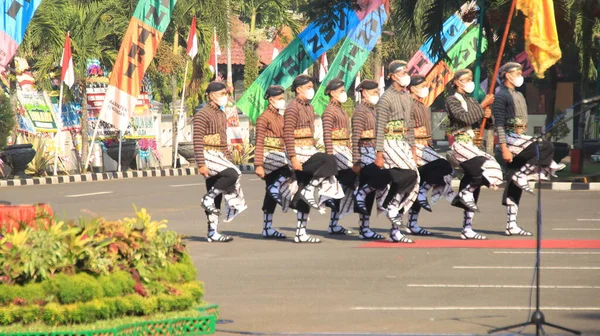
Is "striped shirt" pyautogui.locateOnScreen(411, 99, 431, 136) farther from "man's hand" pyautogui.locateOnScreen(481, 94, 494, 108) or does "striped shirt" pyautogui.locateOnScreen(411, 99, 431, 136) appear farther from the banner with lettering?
the banner with lettering

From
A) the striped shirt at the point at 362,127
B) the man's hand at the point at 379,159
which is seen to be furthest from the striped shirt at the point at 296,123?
the man's hand at the point at 379,159

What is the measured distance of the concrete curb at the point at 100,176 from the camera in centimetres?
2928

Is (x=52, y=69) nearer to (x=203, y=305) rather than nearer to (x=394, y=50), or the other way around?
(x=394, y=50)

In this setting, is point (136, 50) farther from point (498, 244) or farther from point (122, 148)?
point (498, 244)

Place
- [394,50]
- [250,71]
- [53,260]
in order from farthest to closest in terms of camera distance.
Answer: [394,50] < [250,71] < [53,260]

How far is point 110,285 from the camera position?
7.48m

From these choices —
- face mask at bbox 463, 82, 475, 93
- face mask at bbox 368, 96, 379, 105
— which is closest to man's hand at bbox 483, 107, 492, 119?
face mask at bbox 463, 82, 475, 93

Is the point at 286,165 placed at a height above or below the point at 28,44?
below

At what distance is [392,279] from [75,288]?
444 centimetres

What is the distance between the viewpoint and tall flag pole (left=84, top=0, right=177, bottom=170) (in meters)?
27.3

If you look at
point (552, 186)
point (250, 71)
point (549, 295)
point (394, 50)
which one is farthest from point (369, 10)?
point (394, 50)

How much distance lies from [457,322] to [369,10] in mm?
16503

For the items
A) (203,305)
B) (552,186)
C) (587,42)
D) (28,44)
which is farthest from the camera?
(28,44)

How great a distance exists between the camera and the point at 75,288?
24.1ft
